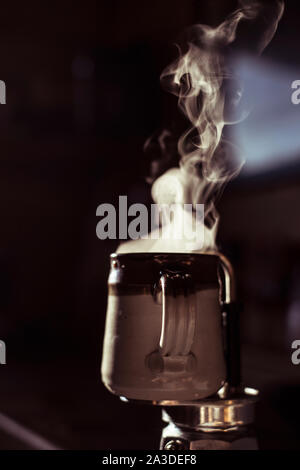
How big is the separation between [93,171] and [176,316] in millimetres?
2121

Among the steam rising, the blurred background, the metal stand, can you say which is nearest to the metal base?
the metal stand

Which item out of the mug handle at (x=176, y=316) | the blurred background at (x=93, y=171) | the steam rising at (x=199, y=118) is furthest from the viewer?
the blurred background at (x=93, y=171)

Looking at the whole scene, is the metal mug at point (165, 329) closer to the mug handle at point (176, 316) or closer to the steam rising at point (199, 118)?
the mug handle at point (176, 316)

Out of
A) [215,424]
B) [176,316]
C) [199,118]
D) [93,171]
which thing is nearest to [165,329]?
[176,316]

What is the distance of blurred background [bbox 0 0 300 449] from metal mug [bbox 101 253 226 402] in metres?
1.13

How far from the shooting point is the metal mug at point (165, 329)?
0.53 meters

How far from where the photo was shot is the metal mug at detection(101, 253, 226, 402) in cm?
53

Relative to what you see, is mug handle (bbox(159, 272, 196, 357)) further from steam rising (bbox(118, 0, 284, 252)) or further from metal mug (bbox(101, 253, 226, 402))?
steam rising (bbox(118, 0, 284, 252))

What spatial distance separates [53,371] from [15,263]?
917 millimetres

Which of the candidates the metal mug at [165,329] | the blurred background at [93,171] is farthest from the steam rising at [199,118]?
the blurred background at [93,171]

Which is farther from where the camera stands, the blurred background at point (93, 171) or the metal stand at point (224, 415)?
the blurred background at point (93, 171)

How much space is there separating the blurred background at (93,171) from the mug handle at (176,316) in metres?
1.16
